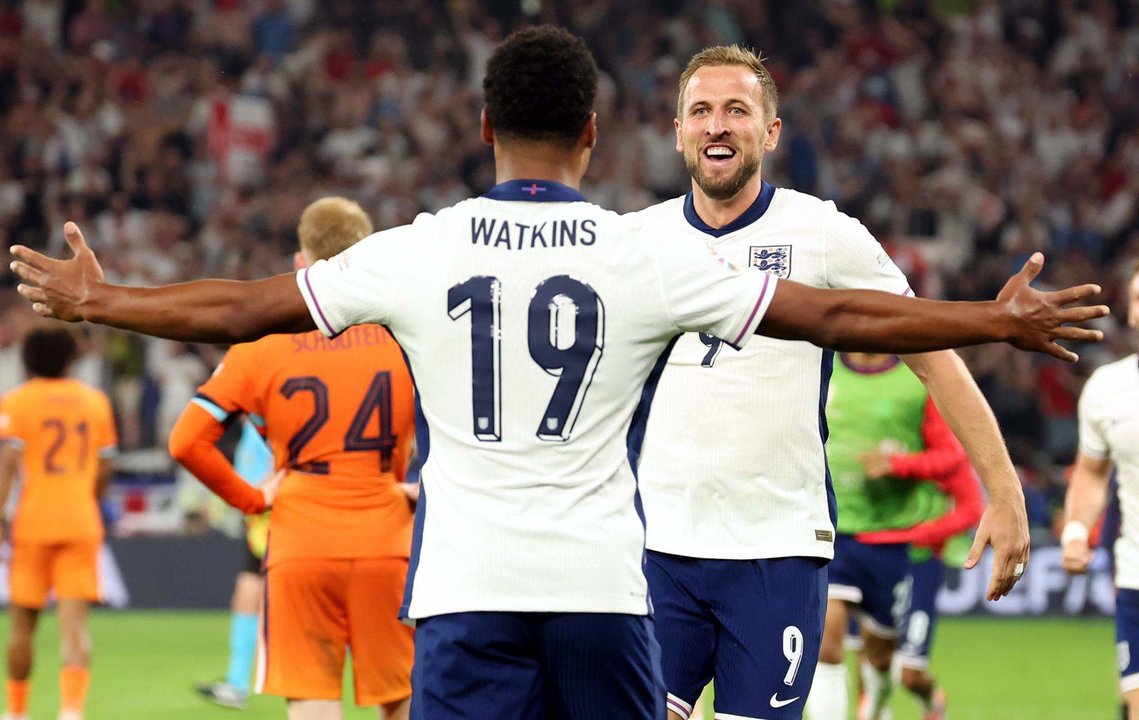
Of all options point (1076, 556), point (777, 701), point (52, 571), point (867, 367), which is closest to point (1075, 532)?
point (1076, 556)

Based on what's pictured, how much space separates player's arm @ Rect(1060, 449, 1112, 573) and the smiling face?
2.56m

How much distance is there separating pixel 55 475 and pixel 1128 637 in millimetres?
5946

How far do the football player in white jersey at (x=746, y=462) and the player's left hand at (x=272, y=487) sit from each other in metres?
1.62

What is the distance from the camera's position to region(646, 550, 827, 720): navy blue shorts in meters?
5.07

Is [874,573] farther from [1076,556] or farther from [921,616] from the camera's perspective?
[1076,556]

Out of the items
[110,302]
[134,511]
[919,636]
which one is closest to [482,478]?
[110,302]

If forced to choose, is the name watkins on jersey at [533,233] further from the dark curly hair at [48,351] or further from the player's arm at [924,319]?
the dark curly hair at [48,351]

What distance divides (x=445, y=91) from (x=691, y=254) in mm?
16533

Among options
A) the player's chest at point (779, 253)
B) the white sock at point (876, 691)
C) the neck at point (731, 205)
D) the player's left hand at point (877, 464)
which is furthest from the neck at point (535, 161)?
the white sock at point (876, 691)

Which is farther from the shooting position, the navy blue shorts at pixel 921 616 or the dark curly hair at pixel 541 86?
the navy blue shorts at pixel 921 616

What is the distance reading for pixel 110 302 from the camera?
3.70m

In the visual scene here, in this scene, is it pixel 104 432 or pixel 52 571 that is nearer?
pixel 52 571

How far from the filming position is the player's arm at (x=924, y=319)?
11.8 ft

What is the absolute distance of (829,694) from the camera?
7660 millimetres
